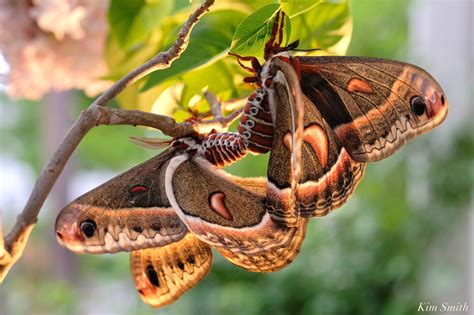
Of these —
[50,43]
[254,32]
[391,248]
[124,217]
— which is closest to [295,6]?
[254,32]

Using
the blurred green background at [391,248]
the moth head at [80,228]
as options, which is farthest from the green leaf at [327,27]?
the blurred green background at [391,248]

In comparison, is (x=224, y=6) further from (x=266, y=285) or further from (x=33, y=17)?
(x=266, y=285)

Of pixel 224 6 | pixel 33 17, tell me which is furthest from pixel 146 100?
pixel 33 17

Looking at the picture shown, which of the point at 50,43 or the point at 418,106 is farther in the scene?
the point at 50,43

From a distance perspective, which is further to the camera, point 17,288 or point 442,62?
point 17,288

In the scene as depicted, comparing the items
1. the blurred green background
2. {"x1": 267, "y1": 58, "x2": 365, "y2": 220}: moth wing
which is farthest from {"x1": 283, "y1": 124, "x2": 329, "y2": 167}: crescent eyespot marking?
the blurred green background

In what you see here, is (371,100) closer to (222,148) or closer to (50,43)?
(222,148)

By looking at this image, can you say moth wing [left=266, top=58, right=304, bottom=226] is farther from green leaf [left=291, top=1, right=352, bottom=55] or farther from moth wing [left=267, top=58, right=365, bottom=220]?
green leaf [left=291, top=1, right=352, bottom=55]
